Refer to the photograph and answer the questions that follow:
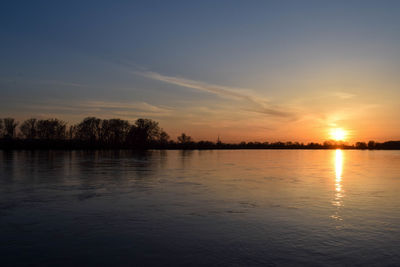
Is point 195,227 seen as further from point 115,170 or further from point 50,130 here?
point 50,130

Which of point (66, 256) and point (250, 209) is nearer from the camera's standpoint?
point (66, 256)

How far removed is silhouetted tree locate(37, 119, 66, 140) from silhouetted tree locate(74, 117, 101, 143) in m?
7.23

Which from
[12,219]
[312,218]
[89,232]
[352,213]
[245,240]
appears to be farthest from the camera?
[352,213]

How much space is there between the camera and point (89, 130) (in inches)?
5979

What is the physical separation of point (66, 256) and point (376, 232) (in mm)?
9433

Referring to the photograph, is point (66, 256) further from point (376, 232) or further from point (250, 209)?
point (376, 232)

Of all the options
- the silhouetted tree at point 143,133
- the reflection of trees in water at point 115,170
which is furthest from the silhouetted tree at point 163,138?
the reflection of trees in water at point 115,170

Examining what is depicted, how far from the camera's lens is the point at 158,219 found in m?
11.9

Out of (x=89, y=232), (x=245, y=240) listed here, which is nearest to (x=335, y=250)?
(x=245, y=240)

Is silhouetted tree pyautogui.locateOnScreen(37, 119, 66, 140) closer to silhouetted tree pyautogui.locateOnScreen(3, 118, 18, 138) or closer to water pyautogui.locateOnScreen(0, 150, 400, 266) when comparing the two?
silhouetted tree pyautogui.locateOnScreen(3, 118, 18, 138)

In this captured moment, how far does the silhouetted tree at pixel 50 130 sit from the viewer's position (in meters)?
138

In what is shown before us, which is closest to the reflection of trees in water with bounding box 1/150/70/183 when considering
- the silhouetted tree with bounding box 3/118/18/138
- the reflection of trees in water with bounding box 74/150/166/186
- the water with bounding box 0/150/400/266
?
the reflection of trees in water with bounding box 74/150/166/186

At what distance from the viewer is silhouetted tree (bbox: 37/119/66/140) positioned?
138 meters

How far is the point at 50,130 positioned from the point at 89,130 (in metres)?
17.4
